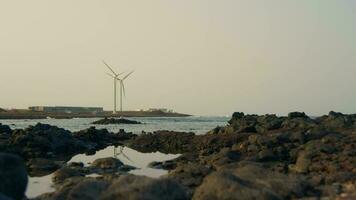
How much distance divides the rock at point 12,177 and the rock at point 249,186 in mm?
5035

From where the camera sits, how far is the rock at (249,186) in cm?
1578

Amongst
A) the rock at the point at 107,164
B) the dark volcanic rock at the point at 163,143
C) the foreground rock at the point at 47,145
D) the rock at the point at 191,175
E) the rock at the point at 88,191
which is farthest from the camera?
the dark volcanic rock at the point at 163,143

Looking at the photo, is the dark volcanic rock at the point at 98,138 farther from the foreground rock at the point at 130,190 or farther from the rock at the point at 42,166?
the foreground rock at the point at 130,190

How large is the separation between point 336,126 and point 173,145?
554 inches

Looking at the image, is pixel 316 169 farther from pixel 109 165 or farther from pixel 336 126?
pixel 336 126

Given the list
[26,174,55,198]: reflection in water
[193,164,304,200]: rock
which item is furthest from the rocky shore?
[26,174,55,198]: reflection in water

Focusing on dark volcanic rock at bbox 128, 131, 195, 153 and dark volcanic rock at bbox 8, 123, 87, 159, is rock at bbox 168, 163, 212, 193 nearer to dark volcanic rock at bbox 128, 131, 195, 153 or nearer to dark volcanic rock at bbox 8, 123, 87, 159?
dark volcanic rock at bbox 8, 123, 87, 159

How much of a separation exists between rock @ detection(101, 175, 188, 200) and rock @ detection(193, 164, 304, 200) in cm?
82

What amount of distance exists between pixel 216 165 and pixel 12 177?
13.5 m

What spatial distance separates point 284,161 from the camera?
3041 centimetres

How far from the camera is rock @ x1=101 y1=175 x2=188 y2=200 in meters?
14.6

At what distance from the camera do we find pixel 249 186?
16406 mm

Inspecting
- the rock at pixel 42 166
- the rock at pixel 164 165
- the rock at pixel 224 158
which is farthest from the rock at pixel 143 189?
the rock at pixel 42 166

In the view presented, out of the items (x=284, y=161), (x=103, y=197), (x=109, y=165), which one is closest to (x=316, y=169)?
(x=284, y=161)
